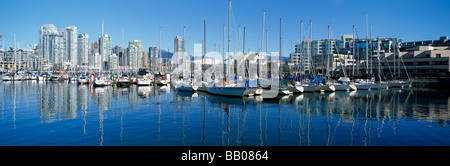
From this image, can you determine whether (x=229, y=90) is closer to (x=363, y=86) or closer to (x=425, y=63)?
(x=363, y=86)

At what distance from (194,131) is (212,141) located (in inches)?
104

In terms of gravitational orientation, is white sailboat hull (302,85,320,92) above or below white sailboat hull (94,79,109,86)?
below

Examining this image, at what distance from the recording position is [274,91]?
143 ft

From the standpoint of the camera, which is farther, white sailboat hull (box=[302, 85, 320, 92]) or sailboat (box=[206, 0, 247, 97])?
white sailboat hull (box=[302, 85, 320, 92])

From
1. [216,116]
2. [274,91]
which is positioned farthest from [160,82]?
[216,116]

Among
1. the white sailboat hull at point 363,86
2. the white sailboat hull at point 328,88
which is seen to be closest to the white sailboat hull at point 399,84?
the white sailboat hull at point 363,86

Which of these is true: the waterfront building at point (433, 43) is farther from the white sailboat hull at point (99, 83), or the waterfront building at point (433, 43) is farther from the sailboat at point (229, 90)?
the white sailboat hull at point (99, 83)

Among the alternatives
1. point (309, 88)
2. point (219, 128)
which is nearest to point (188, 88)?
point (309, 88)

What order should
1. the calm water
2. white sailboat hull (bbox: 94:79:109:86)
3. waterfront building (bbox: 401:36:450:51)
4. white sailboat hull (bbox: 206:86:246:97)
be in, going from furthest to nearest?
1. waterfront building (bbox: 401:36:450:51)
2. white sailboat hull (bbox: 94:79:109:86)
3. white sailboat hull (bbox: 206:86:246:97)
4. the calm water

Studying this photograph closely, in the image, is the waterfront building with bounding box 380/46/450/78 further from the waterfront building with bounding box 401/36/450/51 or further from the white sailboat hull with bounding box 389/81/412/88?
the waterfront building with bounding box 401/36/450/51

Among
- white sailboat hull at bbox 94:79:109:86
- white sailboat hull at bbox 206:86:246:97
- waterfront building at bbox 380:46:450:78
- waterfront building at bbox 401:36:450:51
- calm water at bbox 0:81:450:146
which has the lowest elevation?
calm water at bbox 0:81:450:146

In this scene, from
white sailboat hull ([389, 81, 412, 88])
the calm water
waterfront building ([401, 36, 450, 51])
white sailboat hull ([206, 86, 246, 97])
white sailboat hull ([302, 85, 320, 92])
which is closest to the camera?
the calm water

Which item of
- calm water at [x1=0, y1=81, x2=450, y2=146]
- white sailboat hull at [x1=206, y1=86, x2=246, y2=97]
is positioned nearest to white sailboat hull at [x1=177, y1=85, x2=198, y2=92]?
white sailboat hull at [x1=206, y1=86, x2=246, y2=97]
